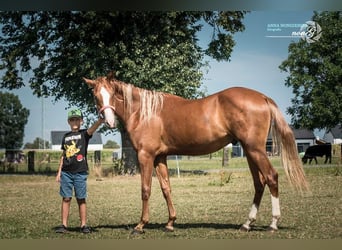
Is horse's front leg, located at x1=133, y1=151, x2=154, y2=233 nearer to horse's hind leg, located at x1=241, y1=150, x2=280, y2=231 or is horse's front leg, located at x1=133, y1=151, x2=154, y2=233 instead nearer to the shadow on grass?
the shadow on grass

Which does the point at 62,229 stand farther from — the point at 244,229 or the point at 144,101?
the point at 244,229

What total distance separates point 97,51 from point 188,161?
1.54 metres

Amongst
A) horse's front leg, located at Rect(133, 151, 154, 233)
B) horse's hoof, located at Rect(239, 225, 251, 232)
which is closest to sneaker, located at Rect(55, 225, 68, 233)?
horse's front leg, located at Rect(133, 151, 154, 233)

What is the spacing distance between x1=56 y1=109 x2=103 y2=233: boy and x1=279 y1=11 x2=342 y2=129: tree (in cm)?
210

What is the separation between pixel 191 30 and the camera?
509 centimetres

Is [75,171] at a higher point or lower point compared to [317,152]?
lower

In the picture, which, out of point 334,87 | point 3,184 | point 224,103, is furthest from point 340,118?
point 3,184

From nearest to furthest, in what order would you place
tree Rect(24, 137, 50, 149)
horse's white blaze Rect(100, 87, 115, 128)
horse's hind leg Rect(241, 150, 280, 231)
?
horse's hind leg Rect(241, 150, 280, 231) < horse's white blaze Rect(100, 87, 115, 128) < tree Rect(24, 137, 50, 149)

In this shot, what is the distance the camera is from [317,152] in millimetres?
5008

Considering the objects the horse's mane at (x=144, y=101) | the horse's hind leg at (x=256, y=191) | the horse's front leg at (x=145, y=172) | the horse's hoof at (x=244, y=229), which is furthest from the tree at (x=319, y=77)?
the horse's front leg at (x=145, y=172)

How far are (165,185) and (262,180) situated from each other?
892mm

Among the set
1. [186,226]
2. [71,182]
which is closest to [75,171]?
[71,182]

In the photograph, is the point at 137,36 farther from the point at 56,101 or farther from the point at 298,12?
the point at 298,12

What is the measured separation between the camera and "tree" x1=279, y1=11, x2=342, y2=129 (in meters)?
4.96
